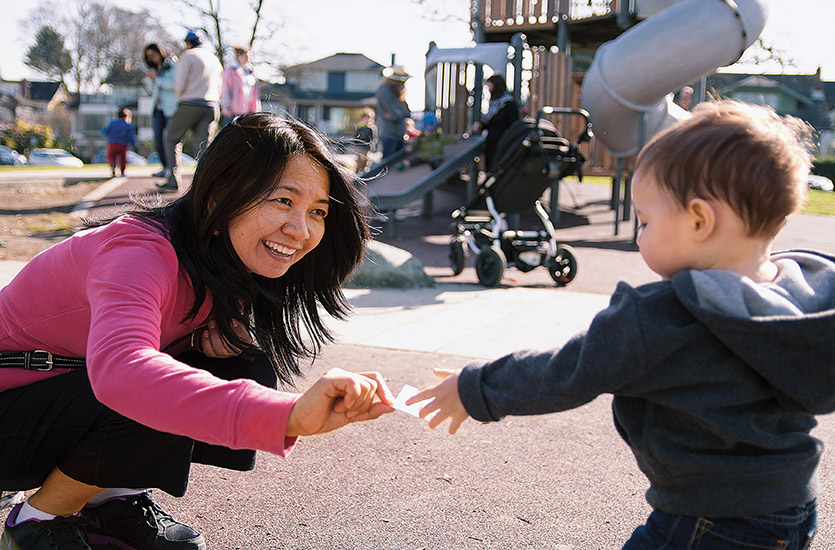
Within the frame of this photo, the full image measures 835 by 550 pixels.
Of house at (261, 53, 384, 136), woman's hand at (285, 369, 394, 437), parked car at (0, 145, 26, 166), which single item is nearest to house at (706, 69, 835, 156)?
house at (261, 53, 384, 136)

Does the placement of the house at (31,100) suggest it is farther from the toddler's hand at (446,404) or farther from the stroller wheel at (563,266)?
the toddler's hand at (446,404)

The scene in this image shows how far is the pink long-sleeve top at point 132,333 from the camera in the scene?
1.41m

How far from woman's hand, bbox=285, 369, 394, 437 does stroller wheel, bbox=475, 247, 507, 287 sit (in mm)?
5611

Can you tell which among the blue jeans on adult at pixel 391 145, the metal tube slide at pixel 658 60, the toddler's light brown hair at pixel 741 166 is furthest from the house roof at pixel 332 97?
the toddler's light brown hair at pixel 741 166

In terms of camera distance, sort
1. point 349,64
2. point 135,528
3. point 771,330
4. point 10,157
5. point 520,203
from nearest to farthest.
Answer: point 771,330 → point 135,528 → point 520,203 → point 10,157 → point 349,64

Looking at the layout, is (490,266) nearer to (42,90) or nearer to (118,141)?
(118,141)

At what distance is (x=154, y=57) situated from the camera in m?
10.2

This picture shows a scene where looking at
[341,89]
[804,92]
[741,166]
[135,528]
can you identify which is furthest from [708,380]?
[341,89]

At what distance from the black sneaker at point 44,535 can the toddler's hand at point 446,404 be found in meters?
1.07

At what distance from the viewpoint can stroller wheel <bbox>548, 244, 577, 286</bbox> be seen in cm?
723

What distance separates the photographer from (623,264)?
29.0 ft

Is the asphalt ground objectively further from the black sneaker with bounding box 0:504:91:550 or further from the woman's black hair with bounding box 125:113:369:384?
the woman's black hair with bounding box 125:113:369:384

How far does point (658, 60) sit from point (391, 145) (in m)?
4.50

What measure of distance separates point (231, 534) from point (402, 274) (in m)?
4.60
